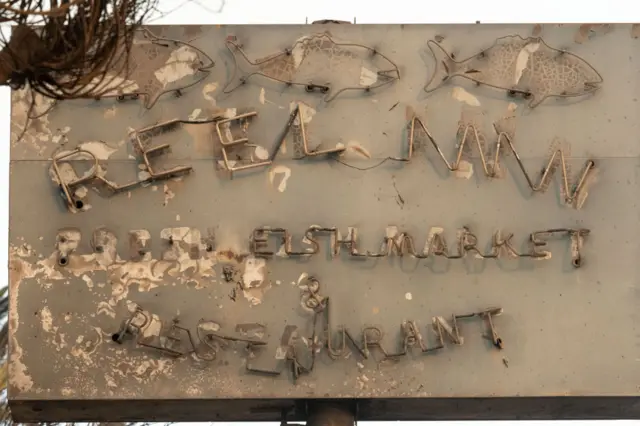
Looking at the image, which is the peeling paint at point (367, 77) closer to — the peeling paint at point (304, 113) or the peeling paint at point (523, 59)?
the peeling paint at point (304, 113)

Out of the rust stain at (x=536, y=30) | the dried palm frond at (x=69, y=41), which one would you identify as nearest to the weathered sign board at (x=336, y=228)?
the rust stain at (x=536, y=30)

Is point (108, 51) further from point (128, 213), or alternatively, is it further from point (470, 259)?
point (470, 259)

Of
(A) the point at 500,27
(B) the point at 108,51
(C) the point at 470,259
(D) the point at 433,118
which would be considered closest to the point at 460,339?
(C) the point at 470,259

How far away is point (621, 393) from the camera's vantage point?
436 inches

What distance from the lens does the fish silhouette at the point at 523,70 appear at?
11.6 metres

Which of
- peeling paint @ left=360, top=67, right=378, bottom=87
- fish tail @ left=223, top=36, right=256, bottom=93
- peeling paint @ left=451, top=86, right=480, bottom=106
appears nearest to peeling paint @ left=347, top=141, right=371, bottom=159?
peeling paint @ left=360, top=67, right=378, bottom=87

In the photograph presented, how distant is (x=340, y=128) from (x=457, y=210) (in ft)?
3.55

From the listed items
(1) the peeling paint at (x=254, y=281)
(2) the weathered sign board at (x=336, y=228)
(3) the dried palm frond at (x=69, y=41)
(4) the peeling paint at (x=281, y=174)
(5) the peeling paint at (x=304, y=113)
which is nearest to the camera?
(3) the dried palm frond at (x=69, y=41)

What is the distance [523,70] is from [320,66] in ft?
5.12

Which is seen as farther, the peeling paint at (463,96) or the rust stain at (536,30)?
the rust stain at (536,30)

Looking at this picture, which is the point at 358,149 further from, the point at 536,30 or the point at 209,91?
the point at 536,30

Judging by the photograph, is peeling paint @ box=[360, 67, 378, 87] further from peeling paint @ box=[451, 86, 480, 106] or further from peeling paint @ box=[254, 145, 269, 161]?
peeling paint @ box=[254, 145, 269, 161]

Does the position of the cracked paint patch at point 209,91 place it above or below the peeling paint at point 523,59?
below

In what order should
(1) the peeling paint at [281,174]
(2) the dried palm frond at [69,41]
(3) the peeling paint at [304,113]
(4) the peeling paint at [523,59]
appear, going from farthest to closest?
1. (4) the peeling paint at [523,59]
2. (3) the peeling paint at [304,113]
3. (1) the peeling paint at [281,174]
4. (2) the dried palm frond at [69,41]
